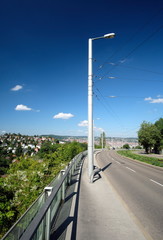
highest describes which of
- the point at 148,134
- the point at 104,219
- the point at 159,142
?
the point at 148,134

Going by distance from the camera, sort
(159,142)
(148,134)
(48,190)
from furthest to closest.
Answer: (159,142), (148,134), (48,190)

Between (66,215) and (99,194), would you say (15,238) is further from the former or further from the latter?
(99,194)

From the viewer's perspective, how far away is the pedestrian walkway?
126 inches

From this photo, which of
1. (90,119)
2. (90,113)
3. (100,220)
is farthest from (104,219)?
(90,113)

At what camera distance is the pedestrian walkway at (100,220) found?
10.5ft

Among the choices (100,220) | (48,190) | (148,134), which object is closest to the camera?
(48,190)

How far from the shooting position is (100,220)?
3.87m

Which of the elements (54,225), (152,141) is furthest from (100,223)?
(152,141)

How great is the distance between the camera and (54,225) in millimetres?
3320

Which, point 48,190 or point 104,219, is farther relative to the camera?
point 104,219

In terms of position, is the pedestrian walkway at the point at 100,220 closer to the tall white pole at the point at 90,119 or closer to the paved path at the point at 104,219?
the paved path at the point at 104,219

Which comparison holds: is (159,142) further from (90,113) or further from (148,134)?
(90,113)

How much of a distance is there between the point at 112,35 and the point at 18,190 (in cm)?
1378

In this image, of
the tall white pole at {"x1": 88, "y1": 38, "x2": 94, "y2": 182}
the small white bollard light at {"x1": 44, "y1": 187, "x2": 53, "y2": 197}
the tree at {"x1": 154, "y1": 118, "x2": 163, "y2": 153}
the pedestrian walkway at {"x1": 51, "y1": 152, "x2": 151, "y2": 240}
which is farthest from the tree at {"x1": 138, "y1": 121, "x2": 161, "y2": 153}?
the small white bollard light at {"x1": 44, "y1": 187, "x2": 53, "y2": 197}
